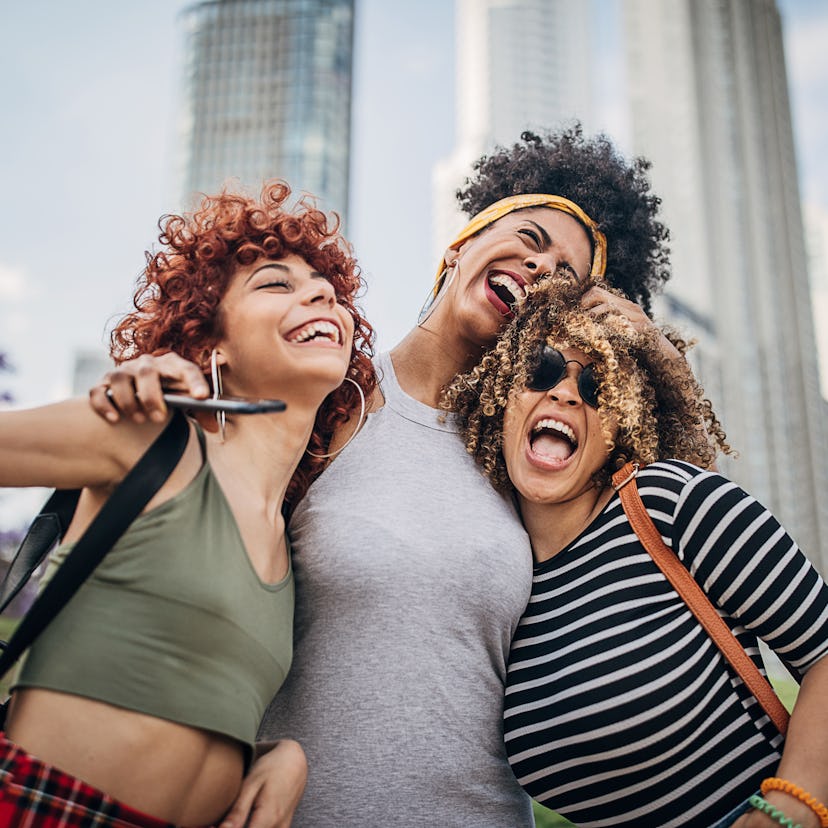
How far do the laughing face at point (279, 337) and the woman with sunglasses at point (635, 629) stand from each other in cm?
80

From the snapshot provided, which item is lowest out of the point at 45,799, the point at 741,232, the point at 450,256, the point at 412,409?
the point at 45,799

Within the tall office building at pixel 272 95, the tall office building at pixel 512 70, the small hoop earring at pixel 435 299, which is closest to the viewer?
the small hoop earring at pixel 435 299

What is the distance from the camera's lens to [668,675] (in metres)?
2.61

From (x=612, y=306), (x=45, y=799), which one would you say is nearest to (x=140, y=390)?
(x=45, y=799)

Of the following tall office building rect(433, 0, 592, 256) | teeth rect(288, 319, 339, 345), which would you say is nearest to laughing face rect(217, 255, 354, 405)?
teeth rect(288, 319, 339, 345)

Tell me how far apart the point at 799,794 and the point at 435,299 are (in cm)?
233

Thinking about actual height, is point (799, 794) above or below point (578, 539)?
below

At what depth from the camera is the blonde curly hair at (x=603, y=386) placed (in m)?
3.08

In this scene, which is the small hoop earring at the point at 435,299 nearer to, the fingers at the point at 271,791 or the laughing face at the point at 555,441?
the laughing face at the point at 555,441

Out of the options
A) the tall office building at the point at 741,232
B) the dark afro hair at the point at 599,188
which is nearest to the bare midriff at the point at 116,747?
the dark afro hair at the point at 599,188

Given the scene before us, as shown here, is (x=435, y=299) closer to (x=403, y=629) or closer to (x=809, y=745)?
(x=403, y=629)

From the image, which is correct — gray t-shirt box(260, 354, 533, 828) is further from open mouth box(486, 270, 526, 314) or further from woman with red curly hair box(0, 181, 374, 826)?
open mouth box(486, 270, 526, 314)

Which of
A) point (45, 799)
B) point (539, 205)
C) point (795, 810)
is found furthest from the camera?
point (539, 205)

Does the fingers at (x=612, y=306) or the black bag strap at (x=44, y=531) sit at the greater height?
the fingers at (x=612, y=306)
